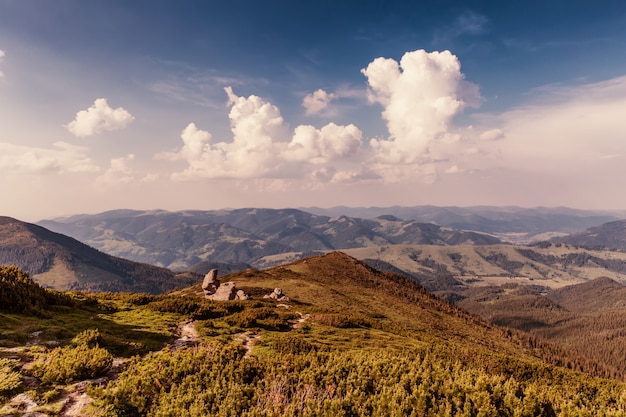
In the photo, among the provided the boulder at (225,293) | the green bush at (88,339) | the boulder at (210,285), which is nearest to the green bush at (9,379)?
the green bush at (88,339)

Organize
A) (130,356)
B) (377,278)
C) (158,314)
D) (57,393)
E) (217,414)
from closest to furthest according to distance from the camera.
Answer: (217,414), (57,393), (130,356), (158,314), (377,278)

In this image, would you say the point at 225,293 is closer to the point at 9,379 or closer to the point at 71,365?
the point at 71,365

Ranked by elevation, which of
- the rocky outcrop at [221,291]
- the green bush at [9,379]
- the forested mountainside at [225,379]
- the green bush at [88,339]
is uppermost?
the green bush at [9,379]

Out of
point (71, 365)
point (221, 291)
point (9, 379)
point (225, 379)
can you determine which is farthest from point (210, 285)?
point (9, 379)

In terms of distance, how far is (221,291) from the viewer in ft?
196

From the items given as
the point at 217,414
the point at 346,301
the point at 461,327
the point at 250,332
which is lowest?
the point at 461,327

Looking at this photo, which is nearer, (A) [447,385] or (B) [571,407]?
(B) [571,407]

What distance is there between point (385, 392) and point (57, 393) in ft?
43.3

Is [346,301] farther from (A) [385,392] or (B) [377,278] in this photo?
(A) [385,392]

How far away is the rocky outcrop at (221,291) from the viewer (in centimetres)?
5805

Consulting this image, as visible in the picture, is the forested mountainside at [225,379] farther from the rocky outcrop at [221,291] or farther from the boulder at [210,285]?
the boulder at [210,285]

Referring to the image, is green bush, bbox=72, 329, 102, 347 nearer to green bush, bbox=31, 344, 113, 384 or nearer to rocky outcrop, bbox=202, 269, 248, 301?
green bush, bbox=31, 344, 113, 384

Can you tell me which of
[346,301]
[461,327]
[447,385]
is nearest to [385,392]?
[447,385]

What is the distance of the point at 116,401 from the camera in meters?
11.7
